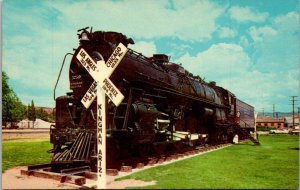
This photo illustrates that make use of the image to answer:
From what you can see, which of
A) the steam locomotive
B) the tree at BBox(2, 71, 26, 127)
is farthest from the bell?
the tree at BBox(2, 71, 26, 127)

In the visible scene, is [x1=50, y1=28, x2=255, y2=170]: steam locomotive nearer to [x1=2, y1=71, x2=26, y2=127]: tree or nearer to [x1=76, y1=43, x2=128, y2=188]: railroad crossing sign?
[x1=76, y1=43, x2=128, y2=188]: railroad crossing sign

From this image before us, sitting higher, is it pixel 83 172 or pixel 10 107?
pixel 10 107

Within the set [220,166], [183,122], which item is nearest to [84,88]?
[220,166]

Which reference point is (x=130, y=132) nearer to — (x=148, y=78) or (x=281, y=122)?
(x=148, y=78)

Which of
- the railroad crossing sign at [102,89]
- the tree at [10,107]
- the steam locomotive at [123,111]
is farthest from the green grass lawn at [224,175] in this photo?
the tree at [10,107]

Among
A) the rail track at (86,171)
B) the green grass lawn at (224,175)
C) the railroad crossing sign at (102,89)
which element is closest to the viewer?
the railroad crossing sign at (102,89)

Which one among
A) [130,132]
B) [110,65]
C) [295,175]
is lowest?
[295,175]

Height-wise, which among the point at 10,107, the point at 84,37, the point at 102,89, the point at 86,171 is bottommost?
the point at 86,171

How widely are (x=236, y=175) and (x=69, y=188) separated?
14.0 ft

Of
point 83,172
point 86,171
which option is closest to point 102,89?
point 86,171

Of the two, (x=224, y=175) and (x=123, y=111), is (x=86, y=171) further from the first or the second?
(x=224, y=175)

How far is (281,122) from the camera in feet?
184

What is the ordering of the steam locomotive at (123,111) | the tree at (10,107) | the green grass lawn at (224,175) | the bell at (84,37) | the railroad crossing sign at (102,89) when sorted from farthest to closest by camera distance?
the tree at (10,107)
the bell at (84,37)
the steam locomotive at (123,111)
the green grass lawn at (224,175)
the railroad crossing sign at (102,89)

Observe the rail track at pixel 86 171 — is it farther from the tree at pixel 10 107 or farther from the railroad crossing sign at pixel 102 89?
the tree at pixel 10 107
